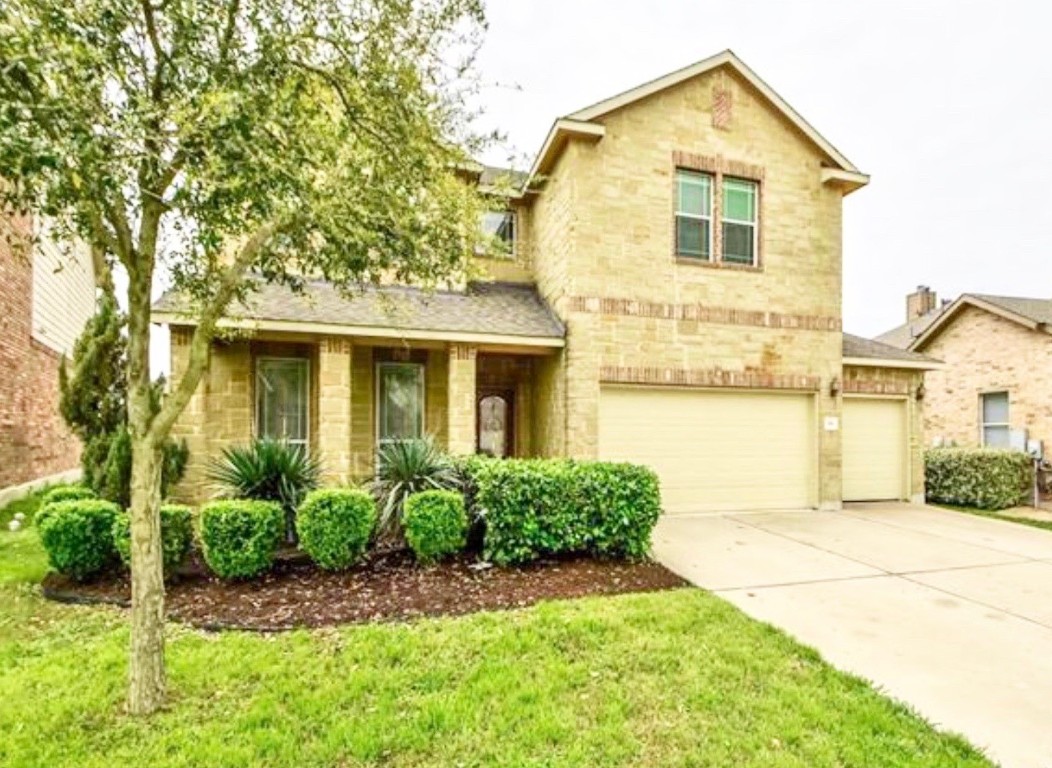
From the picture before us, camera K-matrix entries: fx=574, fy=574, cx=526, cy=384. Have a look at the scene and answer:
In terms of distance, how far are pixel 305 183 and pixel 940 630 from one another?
6.25 metres

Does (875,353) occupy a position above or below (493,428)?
above

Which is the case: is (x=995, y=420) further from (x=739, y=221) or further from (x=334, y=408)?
(x=334, y=408)

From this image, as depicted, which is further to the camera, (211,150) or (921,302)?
(921,302)

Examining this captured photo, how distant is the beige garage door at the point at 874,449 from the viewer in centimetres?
1177

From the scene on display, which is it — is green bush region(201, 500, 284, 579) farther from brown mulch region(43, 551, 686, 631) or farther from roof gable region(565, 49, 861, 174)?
roof gable region(565, 49, 861, 174)

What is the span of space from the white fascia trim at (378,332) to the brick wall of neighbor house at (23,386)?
168 inches

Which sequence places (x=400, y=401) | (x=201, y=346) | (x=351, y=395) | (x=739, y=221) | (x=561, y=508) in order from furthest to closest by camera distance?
(x=400, y=401), (x=739, y=221), (x=351, y=395), (x=561, y=508), (x=201, y=346)

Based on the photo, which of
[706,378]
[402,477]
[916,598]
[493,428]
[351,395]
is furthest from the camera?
[493,428]

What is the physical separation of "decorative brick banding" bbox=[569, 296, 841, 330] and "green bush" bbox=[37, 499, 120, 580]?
7.08 meters

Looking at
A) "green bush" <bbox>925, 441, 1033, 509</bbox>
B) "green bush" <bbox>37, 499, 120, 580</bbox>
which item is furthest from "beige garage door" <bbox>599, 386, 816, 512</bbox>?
"green bush" <bbox>37, 499, 120, 580</bbox>

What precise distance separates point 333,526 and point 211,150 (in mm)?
4131

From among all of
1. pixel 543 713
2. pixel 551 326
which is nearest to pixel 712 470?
pixel 551 326

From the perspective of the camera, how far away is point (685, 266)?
10.4 metres

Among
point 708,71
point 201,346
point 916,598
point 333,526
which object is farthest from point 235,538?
point 708,71
